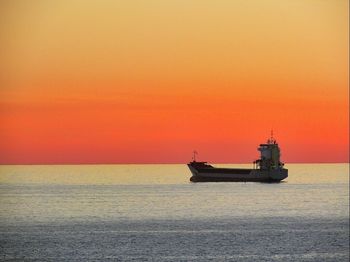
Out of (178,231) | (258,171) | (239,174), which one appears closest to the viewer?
(178,231)

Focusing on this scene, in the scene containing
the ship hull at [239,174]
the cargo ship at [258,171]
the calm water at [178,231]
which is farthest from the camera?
the ship hull at [239,174]

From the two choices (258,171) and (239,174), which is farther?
(239,174)

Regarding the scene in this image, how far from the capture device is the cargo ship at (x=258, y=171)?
15912cm

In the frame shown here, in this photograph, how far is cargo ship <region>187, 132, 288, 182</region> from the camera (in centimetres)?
15912

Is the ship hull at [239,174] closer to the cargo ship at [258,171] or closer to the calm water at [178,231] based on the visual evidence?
the cargo ship at [258,171]

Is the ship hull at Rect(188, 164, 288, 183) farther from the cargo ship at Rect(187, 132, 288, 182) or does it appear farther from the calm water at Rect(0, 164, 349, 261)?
the calm water at Rect(0, 164, 349, 261)

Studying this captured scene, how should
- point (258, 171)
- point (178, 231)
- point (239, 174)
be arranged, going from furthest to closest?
1. point (239, 174)
2. point (258, 171)
3. point (178, 231)

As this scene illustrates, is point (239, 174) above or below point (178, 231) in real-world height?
above

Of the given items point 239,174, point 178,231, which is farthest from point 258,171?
point 178,231

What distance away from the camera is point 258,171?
164 meters

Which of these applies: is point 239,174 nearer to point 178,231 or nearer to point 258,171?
point 258,171

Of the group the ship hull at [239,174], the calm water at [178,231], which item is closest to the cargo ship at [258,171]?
the ship hull at [239,174]

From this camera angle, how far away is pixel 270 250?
5631 cm

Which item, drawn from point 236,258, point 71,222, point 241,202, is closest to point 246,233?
point 236,258
